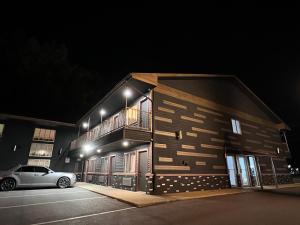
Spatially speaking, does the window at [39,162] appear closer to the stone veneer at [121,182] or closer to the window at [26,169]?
the window at [26,169]

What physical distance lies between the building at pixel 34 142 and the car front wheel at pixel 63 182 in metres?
10.1

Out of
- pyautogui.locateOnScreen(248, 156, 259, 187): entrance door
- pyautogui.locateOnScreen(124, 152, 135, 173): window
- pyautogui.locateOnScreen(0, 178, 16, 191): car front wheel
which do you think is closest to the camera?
pyautogui.locateOnScreen(0, 178, 16, 191): car front wheel

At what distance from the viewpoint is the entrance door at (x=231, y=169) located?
13.3 m

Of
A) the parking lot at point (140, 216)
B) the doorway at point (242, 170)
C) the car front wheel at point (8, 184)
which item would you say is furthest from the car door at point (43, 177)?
the doorway at point (242, 170)

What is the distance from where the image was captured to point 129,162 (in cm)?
1191

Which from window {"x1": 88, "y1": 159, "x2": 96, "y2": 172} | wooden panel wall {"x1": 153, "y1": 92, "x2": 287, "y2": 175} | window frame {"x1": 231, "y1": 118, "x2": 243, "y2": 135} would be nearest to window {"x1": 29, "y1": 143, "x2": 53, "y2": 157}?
window {"x1": 88, "y1": 159, "x2": 96, "y2": 172}

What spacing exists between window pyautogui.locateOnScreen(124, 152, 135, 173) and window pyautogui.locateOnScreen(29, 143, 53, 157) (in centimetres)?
1344

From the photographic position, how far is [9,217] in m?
5.03

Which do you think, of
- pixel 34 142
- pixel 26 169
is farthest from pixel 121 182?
pixel 34 142

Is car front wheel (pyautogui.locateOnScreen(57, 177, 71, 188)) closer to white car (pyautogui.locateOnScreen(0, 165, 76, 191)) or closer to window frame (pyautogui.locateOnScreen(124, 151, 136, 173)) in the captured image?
white car (pyautogui.locateOnScreen(0, 165, 76, 191))

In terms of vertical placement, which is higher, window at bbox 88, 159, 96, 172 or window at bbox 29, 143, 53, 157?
window at bbox 29, 143, 53, 157

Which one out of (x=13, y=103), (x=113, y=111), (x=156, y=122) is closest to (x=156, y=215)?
(x=156, y=122)

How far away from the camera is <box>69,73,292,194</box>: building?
10383 millimetres

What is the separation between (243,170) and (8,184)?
16.2 metres
